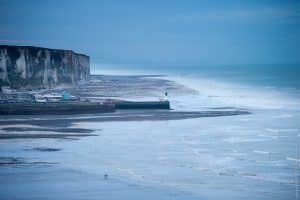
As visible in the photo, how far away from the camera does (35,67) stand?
217 ft

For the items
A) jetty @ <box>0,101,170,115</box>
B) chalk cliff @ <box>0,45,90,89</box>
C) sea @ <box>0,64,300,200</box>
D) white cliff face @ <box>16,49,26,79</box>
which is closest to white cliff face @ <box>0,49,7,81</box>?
chalk cliff @ <box>0,45,90,89</box>

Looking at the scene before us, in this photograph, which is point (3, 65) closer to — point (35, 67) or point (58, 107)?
point (35, 67)

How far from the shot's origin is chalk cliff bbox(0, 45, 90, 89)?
59.6 meters

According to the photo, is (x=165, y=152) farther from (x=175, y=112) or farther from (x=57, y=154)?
(x=175, y=112)

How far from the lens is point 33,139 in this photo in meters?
26.2

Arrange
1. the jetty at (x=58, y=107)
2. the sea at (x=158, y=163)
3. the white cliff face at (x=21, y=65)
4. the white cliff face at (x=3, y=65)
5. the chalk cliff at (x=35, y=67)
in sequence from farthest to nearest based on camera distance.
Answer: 1. the white cliff face at (x=21, y=65)
2. the chalk cliff at (x=35, y=67)
3. the white cliff face at (x=3, y=65)
4. the jetty at (x=58, y=107)
5. the sea at (x=158, y=163)

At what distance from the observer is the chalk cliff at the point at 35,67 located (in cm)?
5956

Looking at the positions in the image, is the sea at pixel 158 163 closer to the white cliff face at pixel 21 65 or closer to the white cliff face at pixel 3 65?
the white cliff face at pixel 3 65

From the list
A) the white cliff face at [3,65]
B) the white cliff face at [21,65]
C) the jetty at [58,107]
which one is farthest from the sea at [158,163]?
the white cliff face at [21,65]

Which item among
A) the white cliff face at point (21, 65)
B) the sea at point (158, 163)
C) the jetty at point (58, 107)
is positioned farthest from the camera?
the white cliff face at point (21, 65)

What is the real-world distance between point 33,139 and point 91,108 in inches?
519

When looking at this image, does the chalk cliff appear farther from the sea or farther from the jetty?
the sea

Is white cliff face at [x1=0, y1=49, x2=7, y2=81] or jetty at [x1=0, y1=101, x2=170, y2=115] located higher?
white cliff face at [x1=0, y1=49, x2=7, y2=81]

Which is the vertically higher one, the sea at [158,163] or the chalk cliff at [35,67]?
the chalk cliff at [35,67]
